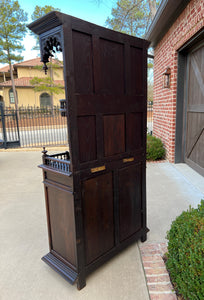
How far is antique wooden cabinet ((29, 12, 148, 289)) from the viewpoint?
Answer: 1.57 metres

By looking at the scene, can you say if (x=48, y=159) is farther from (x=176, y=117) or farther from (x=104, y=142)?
(x=176, y=117)

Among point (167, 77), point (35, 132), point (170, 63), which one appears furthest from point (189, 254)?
point (35, 132)

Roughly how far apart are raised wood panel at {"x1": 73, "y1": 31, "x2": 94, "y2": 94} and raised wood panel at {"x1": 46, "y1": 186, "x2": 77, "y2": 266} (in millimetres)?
844

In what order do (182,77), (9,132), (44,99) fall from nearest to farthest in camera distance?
(182,77) < (9,132) < (44,99)

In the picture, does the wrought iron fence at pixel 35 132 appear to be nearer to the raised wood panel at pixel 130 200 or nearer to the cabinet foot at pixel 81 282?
the raised wood panel at pixel 130 200

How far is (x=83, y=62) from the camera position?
1.58 metres

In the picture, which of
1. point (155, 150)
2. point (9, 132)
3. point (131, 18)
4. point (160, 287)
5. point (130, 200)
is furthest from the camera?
point (131, 18)

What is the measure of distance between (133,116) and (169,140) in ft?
11.5

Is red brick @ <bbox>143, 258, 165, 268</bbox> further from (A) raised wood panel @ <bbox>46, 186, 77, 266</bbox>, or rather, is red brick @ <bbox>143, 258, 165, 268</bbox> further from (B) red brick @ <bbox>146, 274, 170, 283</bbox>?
(A) raised wood panel @ <bbox>46, 186, 77, 266</bbox>

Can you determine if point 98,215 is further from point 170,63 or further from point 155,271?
point 170,63

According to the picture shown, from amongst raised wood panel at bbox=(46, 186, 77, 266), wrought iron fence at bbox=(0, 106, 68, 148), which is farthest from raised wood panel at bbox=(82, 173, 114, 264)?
wrought iron fence at bbox=(0, 106, 68, 148)

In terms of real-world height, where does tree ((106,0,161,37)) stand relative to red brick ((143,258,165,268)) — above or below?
above

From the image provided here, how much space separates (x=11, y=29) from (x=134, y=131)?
66.7 feet

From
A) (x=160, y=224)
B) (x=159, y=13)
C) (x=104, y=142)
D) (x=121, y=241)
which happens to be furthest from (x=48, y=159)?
(x=159, y=13)
